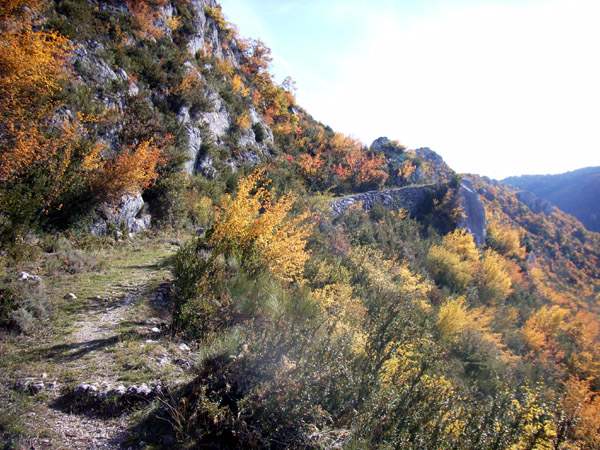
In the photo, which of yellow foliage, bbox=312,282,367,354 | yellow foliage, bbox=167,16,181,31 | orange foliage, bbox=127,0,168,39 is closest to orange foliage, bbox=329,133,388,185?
yellow foliage, bbox=167,16,181,31

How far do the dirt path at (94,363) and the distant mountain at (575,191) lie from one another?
120 metres

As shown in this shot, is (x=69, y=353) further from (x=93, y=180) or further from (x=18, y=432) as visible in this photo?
(x=93, y=180)

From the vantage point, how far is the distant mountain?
3398 inches

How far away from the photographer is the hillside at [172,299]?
2547 mm

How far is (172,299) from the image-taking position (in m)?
4.32

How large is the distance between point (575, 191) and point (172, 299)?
13877 cm

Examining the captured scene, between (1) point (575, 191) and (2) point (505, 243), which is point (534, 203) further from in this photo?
(1) point (575, 191)

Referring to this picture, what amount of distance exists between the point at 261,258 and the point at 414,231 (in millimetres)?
22942

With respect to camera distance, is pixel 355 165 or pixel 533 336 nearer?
pixel 533 336

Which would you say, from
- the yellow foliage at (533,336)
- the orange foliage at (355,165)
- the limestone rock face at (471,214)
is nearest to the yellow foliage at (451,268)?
the yellow foliage at (533,336)

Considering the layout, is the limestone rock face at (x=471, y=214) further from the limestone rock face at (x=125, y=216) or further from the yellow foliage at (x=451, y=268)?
the limestone rock face at (x=125, y=216)

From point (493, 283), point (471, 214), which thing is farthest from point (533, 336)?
point (471, 214)

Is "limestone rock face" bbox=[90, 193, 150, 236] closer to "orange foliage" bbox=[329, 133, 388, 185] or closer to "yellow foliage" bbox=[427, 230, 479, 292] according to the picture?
"orange foliage" bbox=[329, 133, 388, 185]

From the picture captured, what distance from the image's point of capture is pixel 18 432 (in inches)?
78.4
